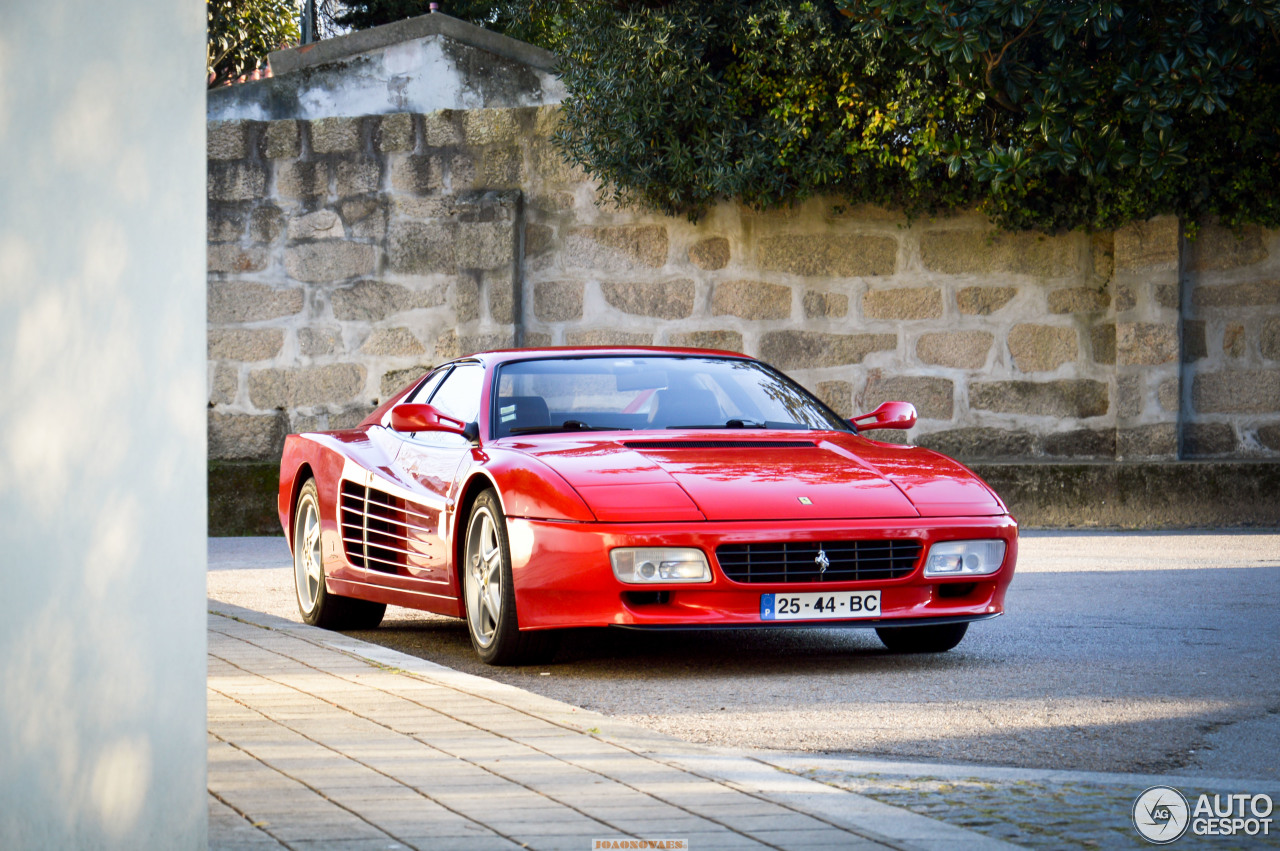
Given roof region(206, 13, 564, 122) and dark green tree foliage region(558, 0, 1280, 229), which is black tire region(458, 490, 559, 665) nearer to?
dark green tree foliage region(558, 0, 1280, 229)

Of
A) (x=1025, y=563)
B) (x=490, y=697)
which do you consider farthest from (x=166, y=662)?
(x=1025, y=563)

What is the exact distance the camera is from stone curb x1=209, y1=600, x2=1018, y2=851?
366 centimetres

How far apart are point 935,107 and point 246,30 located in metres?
23.0

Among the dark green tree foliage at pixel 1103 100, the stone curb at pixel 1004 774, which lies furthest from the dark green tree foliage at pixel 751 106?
the stone curb at pixel 1004 774

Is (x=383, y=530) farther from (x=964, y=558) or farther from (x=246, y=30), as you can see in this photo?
(x=246, y=30)

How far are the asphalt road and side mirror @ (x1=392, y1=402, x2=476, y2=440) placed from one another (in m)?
0.96

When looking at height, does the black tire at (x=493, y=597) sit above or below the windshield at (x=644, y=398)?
below

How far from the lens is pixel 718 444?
290 inches

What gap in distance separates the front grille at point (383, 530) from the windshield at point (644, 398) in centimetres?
56

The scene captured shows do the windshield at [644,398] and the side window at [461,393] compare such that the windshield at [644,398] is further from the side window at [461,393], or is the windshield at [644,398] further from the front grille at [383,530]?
the front grille at [383,530]

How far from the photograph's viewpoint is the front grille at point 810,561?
6.52 metres

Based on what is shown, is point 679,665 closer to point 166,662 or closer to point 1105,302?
point 166,662

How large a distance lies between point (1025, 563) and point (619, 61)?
16.4ft

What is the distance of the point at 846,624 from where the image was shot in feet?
21.8
